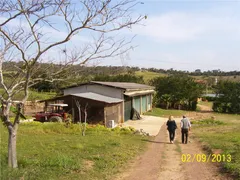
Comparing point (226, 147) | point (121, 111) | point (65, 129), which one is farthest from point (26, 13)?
point (121, 111)

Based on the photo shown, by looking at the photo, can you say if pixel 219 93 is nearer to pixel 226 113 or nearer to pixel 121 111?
pixel 226 113

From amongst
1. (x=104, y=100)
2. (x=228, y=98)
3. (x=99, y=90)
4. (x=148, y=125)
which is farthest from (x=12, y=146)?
(x=228, y=98)

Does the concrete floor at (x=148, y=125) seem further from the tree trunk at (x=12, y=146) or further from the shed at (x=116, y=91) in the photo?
the tree trunk at (x=12, y=146)

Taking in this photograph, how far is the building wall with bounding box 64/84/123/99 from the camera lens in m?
30.5

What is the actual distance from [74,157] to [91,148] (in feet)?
6.73

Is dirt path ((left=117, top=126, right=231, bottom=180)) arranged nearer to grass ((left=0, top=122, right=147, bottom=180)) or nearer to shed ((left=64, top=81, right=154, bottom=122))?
grass ((left=0, top=122, right=147, bottom=180))

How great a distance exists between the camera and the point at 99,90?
105 ft

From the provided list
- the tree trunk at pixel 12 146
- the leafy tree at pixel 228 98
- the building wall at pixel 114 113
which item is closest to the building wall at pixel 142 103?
the building wall at pixel 114 113

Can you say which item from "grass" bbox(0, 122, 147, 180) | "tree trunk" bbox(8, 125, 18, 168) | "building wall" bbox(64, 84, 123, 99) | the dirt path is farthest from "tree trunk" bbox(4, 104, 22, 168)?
"building wall" bbox(64, 84, 123, 99)

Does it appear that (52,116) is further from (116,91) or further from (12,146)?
(12,146)
